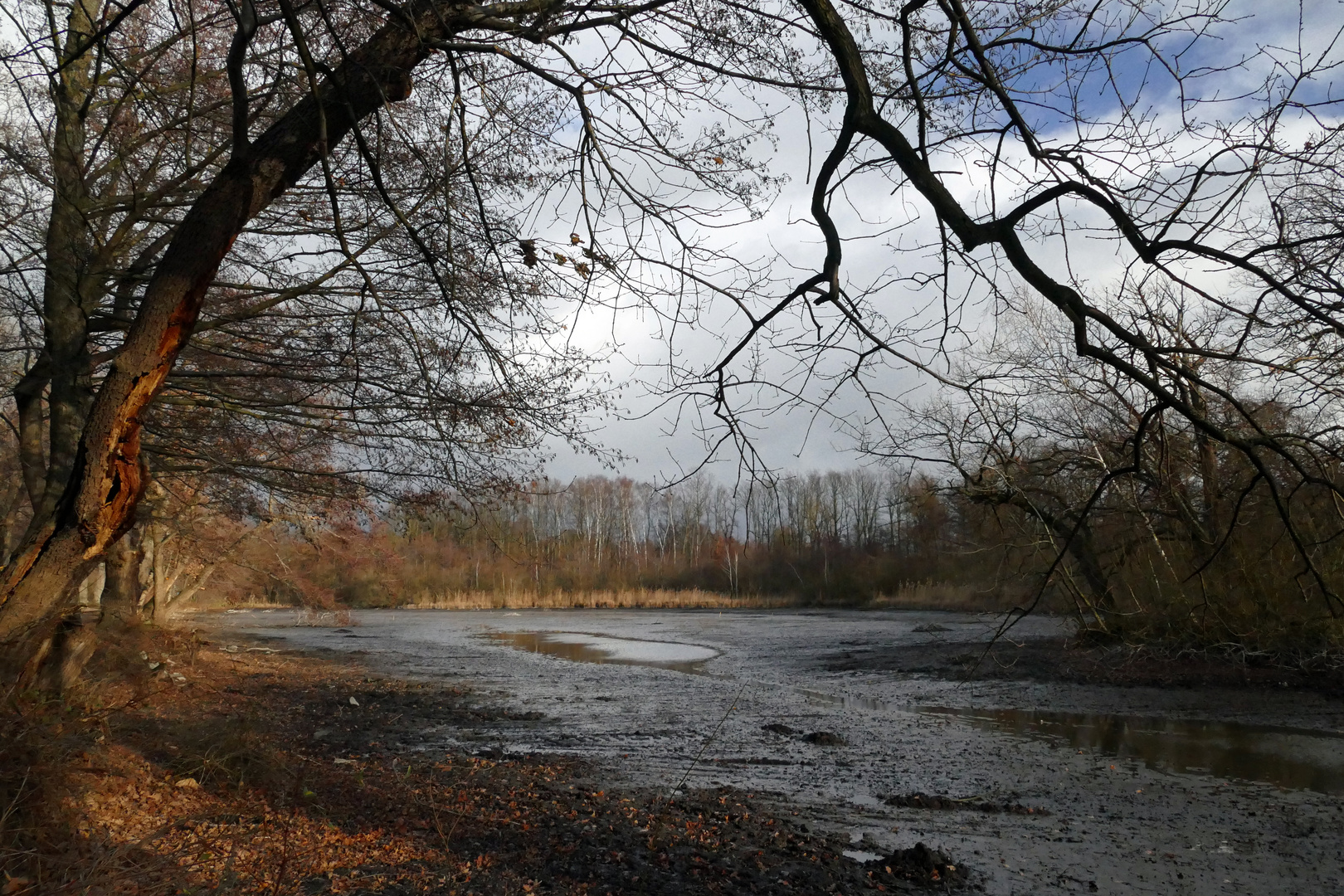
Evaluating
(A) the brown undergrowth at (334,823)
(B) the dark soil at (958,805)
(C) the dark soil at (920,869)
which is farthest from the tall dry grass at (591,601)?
(C) the dark soil at (920,869)

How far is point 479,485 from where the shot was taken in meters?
8.59

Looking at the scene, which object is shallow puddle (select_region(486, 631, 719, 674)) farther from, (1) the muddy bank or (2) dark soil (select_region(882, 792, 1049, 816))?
(2) dark soil (select_region(882, 792, 1049, 816))

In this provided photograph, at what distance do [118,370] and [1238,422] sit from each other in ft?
39.7

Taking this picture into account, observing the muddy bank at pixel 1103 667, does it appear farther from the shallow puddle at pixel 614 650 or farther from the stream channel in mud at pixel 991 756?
the shallow puddle at pixel 614 650

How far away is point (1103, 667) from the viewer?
16562 millimetres

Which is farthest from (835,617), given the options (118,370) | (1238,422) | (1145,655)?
(118,370)

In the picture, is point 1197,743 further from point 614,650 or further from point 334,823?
point 614,650

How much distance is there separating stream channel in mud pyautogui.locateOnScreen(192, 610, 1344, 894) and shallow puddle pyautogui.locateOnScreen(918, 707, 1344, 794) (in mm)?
43

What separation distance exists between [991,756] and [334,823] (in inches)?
272

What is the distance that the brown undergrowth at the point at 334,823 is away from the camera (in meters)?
Answer: 4.62

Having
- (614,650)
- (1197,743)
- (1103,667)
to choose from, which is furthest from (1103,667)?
(614,650)

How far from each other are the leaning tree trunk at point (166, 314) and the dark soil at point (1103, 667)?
10158 mm

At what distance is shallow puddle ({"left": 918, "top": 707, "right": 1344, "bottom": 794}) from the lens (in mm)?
9062

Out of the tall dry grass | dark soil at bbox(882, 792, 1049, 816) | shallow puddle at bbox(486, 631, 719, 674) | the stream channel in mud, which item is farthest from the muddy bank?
the tall dry grass
